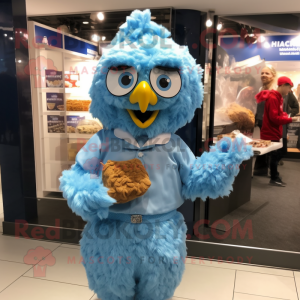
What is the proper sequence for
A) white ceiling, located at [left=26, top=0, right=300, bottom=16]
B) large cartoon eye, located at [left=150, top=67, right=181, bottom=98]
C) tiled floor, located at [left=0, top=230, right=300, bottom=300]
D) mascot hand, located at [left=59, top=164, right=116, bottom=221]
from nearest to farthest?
1. mascot hand, located at [left=59, top=164, right=116, bottom=221]
2. large cartoon eye, located at [left=150, top=67, right=181, bottom=98]
3. tiled floor, located at [left=0, top=230, right=300, bottom=300]
4. white ceiling, located at [left=26, top=0, right=300, bottom=16]

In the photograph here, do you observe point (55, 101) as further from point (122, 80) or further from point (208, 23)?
point (122, 80)

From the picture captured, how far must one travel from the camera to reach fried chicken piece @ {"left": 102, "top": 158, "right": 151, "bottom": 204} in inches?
50.4

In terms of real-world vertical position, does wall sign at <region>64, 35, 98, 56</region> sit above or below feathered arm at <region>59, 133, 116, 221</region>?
above

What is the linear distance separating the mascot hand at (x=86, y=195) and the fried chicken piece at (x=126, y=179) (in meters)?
0.05

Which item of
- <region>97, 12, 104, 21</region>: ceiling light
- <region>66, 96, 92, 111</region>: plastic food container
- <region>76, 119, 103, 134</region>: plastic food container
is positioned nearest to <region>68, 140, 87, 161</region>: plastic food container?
<region>76, 119, 103, 134</region>: plastic food container

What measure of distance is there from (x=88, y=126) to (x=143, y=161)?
5.03 feet

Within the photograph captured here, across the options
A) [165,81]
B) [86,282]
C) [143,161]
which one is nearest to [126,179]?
[143,161]

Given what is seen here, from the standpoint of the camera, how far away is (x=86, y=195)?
4.09 feet

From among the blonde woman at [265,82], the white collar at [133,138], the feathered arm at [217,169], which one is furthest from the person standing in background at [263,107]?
the white collar at [133,138]

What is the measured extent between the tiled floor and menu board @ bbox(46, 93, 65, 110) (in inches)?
53.2

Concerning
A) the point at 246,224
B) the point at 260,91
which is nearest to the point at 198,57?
the point at 260,91

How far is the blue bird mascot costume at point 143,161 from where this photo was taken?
134 cm

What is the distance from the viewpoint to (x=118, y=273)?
138 cm

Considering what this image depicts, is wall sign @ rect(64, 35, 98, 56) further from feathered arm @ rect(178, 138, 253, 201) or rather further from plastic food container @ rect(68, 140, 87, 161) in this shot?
feathered arm @ rect(178, 138, 253, 201)
